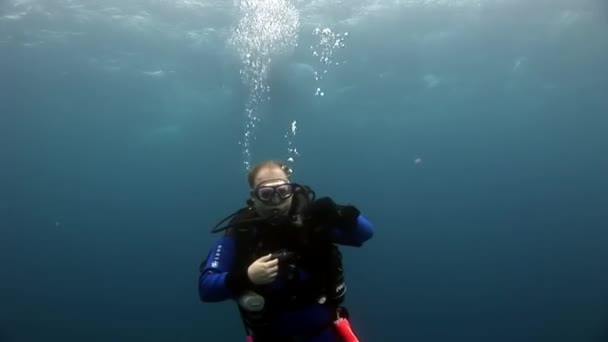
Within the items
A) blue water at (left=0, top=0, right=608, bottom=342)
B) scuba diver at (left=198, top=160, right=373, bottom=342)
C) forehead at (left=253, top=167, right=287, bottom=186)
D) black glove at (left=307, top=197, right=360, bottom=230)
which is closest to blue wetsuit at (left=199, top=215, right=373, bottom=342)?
scuba diver at (left=198, top=160, right=373, bottom=342)

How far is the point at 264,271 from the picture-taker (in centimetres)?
289

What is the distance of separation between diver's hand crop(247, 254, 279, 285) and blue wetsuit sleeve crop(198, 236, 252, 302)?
0.09 meters

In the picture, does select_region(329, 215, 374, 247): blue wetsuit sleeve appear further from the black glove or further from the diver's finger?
the diver's finger

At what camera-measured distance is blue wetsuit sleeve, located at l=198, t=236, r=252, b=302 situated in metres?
3.03

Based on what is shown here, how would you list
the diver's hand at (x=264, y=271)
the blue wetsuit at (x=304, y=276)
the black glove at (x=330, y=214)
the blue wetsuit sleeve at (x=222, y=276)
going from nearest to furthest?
the diver's hand at (x=264, y=271) < the blue wetsuit sleeve at (x=222, y=276) < the black glove at (x=330, y=214) < the blue wetsuit at (x=304, y=276)

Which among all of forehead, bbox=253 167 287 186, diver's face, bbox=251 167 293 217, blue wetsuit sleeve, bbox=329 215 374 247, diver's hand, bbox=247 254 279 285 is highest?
forehead, bbox=253 167 287 186

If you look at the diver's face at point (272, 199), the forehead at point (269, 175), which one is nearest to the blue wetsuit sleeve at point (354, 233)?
the diver's face at point (272, 199)

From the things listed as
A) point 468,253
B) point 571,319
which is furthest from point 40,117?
point 468,253

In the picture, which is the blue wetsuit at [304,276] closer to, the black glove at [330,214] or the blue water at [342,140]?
the black glove at [330,214]

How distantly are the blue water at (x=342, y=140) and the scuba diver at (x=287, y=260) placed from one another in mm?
15023

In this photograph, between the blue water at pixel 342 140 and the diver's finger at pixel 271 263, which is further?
the blue water at pixel 342 140

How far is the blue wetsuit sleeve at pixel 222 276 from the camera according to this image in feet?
9.95

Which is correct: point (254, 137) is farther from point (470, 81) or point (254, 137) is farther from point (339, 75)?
point (470, 81)

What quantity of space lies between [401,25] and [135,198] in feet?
179
